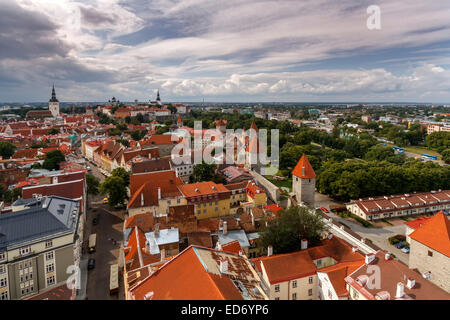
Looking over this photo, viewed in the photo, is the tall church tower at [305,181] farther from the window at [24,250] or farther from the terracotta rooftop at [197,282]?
the window at [24,250]

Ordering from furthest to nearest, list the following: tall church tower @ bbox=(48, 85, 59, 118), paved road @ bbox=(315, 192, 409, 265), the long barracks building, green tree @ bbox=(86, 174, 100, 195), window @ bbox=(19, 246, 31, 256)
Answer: tall church tower @ bbox=(48, 85, 59, 118) < green tree @ bbox=(86, 174, 100, 195) < the long barracks building < paved road @ bbox=(315, 192, 409, 265) < window @ bbox=(19, 246, 31, 256)

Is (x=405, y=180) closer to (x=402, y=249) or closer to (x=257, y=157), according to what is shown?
(x=402, y=249)

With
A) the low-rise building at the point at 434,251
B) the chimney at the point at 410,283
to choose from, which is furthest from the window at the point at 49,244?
the low-rise building at the point at 434,251

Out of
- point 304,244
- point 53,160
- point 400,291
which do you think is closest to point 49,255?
point 304,244

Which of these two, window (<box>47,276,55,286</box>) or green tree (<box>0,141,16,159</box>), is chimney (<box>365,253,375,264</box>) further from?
green tree (<box>0,141,16,159</box>)

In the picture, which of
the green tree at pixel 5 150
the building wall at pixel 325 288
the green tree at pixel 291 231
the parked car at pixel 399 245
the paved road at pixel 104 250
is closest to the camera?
the building wall at pixel 325 288

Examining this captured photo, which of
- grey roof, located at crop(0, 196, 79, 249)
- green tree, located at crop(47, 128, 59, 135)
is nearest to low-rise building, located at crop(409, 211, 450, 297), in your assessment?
grey roof, located at crop(0, 196, 79, 249)

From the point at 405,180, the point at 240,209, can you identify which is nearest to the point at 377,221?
the point at 405,180
